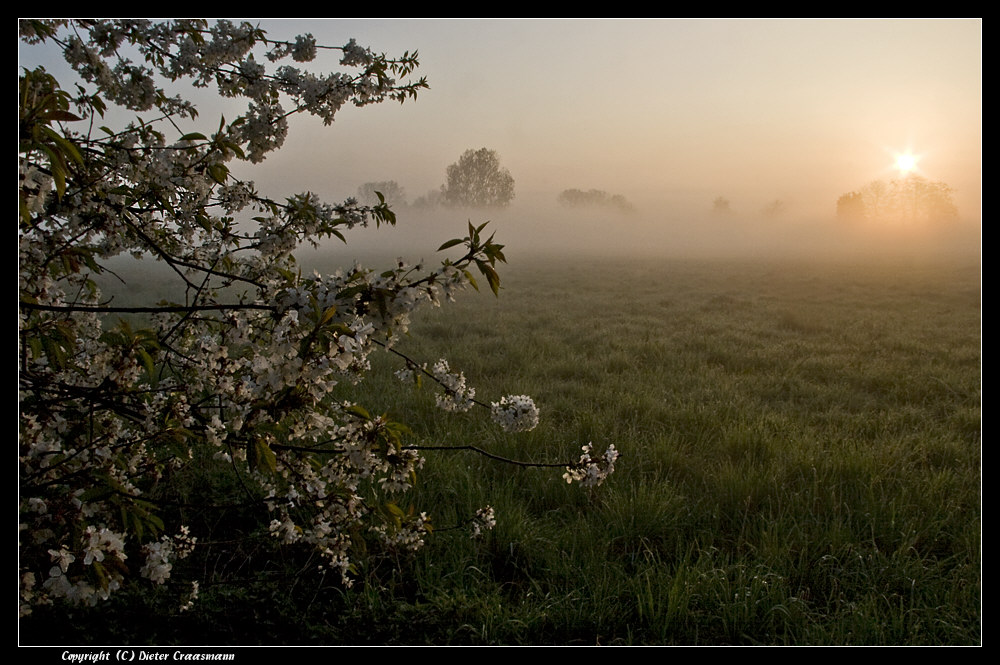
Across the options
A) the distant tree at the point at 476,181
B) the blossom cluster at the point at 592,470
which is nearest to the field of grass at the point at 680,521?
the blossom cluster at the point at 592,470

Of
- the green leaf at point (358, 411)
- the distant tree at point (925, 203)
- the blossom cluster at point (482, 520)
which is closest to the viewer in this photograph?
the green leaf at point (358, 411)

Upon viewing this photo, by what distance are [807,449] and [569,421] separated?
2.26 meters

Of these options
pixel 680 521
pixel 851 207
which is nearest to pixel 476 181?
pixel 851 207

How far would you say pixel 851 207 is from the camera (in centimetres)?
8200

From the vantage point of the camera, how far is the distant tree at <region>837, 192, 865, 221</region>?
80500 mm

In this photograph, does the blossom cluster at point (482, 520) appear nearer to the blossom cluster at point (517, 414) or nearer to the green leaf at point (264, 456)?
the blossom cluster at point (517, 414)

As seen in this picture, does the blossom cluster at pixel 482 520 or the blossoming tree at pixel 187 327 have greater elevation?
the blossoming tree at pixel 187 327

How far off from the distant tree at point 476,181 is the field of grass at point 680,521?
71.0 metres

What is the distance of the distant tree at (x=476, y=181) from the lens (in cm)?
7538

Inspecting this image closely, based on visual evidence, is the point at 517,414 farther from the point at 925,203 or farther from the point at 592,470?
the point at 925,203

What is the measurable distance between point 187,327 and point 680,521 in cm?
345

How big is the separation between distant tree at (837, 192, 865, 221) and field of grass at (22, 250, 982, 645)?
8775 cm

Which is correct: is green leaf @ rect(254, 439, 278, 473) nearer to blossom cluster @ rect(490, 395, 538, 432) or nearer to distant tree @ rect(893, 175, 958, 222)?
blossom cluster @ rect(490, 395, 538, 432)

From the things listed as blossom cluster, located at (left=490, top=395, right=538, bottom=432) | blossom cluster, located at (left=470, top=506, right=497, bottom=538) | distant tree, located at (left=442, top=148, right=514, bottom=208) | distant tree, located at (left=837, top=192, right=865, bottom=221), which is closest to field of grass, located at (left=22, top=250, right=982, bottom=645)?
blossom cluster, located at (left=470, top=506, right=497, bottom=538)
